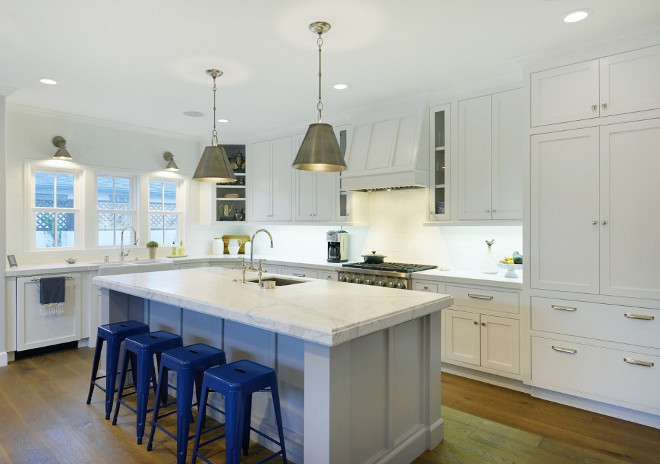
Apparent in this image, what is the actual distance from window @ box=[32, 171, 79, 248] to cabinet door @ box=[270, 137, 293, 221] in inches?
97.8

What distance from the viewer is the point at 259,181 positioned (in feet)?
20.3

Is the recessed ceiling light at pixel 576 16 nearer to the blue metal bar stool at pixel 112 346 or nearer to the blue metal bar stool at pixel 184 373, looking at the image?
the blue metal bar stool at pixel 184 373

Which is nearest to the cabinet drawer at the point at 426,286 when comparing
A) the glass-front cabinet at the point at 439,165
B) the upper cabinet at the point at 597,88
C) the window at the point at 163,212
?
the glass-front cabinet at the point at 439,165

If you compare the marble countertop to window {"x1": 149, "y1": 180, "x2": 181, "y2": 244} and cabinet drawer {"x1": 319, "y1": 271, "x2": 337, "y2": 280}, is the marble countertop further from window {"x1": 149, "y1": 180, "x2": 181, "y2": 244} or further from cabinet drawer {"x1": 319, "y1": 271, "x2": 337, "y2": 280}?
window {"x1": 149, "y1": 180, "x2": 181, "y2": 244}

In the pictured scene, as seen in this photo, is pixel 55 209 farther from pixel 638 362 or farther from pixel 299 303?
pixel 638 362

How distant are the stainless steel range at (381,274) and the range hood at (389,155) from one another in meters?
0.85

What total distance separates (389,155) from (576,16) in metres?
2.08

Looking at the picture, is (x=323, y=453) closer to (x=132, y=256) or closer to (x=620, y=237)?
(x=620, y=237)

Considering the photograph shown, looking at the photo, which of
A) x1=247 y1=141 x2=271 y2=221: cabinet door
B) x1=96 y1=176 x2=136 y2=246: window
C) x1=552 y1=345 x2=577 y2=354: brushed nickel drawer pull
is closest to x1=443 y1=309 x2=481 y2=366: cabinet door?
x1=552 y1=345 x2=577 y2=354: brushed nickel drawer pull

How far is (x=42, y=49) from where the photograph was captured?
3.24 m

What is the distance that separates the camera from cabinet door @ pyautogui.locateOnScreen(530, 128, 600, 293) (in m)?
3.14

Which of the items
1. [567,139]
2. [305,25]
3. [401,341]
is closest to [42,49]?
[305,25]

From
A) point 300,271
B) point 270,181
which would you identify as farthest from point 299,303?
point 270,181

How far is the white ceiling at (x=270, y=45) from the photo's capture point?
2.64m
